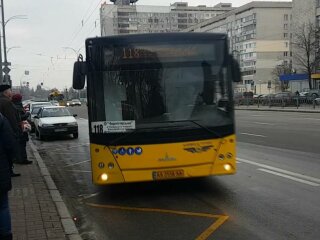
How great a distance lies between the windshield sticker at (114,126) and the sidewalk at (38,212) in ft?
4.48

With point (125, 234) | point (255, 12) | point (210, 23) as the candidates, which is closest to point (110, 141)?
point (125, 234)

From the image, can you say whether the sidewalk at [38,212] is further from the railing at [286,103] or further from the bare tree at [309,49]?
the bare tree at [309,49]

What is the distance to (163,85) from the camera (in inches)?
330

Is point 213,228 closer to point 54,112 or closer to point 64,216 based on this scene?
point 64,216

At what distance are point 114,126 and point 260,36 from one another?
4976 inches

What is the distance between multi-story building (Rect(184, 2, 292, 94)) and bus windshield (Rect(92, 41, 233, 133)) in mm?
119368

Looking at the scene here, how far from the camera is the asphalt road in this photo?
6.32m

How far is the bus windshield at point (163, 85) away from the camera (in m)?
8.27

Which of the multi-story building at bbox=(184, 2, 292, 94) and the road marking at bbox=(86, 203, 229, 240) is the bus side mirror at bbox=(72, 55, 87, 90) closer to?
the road marking at bbox=(86, 203, 229, 240)

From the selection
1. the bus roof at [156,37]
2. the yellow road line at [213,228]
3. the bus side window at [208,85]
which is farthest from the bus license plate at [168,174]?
the bus roof at [156,37]

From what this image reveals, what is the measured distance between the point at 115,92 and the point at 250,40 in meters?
128

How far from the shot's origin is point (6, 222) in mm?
5223

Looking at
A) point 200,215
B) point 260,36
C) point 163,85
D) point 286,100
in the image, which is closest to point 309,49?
point 286,100

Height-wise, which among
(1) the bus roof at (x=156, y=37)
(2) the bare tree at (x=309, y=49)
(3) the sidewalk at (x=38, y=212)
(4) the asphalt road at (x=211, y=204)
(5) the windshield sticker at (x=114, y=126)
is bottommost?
(4) the asphalt road at (x=211, y=204)
